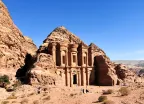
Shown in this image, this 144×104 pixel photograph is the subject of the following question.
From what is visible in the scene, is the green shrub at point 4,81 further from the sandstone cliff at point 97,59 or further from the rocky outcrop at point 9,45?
the sandstone cliff at point 97,59

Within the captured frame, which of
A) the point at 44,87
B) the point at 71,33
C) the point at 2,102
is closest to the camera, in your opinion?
the point at 2,102

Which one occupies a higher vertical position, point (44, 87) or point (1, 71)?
point (1, 71)

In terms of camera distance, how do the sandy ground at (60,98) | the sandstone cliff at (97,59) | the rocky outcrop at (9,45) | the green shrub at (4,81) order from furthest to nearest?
1. the sandstone cliff at (97,59)
2. the rocky outcrop at (9,45)
3. the green shrub at (4,81)
4. the sandy ground at (60,98)

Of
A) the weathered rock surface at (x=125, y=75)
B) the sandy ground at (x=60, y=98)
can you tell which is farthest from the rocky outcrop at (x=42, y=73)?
the weathered rock surface at (x=125, y=75)

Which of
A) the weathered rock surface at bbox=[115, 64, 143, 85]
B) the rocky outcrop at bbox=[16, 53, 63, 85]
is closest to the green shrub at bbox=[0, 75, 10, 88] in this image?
the rocky outcrop at bbox=[16, 53, 63, 85]

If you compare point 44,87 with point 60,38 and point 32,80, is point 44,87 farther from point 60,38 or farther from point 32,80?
point 60,38

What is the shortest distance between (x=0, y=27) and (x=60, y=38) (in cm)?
1246

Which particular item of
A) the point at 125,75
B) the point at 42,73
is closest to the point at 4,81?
the point at 42,73

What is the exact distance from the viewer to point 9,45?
40062mm

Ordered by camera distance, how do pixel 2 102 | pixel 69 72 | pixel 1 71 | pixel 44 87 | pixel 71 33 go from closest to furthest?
pixel 2 102 → pixel 44 87 → pixel 1 71 → pixel 69 72 → pixel 71 33

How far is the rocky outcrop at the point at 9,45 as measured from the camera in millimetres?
38656

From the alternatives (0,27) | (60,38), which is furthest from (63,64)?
(0,27)

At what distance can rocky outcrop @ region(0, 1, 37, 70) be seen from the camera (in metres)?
38.7

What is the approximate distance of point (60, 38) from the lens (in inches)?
1831
